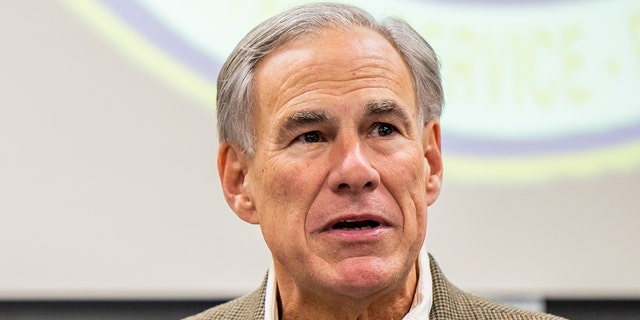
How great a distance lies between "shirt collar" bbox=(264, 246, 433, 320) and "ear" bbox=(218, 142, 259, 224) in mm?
160

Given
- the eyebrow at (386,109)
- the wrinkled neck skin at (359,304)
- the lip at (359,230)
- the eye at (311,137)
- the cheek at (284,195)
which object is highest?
the eyebrow at (386,109)

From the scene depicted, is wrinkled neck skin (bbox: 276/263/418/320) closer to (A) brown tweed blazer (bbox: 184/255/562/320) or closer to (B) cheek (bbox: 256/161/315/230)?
(A) brown tweed blazer (bbox: 184/255/562/320)

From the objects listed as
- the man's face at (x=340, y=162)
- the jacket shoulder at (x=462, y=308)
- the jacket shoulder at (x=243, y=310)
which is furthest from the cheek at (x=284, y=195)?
the jacket shoulder at (x=462, y=308)

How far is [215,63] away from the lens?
11.1 ft

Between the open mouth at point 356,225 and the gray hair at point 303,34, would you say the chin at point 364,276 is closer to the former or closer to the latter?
the open mouth at point 356,225

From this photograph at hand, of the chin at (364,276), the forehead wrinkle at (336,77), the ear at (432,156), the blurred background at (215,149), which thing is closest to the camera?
the chin at (364,276)

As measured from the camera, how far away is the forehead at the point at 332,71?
2.12 m

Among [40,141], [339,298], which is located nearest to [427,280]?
[339,298]

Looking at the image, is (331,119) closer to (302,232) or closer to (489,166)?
(302,232)

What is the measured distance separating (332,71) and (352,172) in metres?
0.24

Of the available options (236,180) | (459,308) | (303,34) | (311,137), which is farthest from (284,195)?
(459,308)

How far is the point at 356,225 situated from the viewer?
6.77 ft

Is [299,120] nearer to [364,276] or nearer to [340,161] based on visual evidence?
[340,161]

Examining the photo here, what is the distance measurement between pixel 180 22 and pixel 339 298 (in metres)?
1.54
